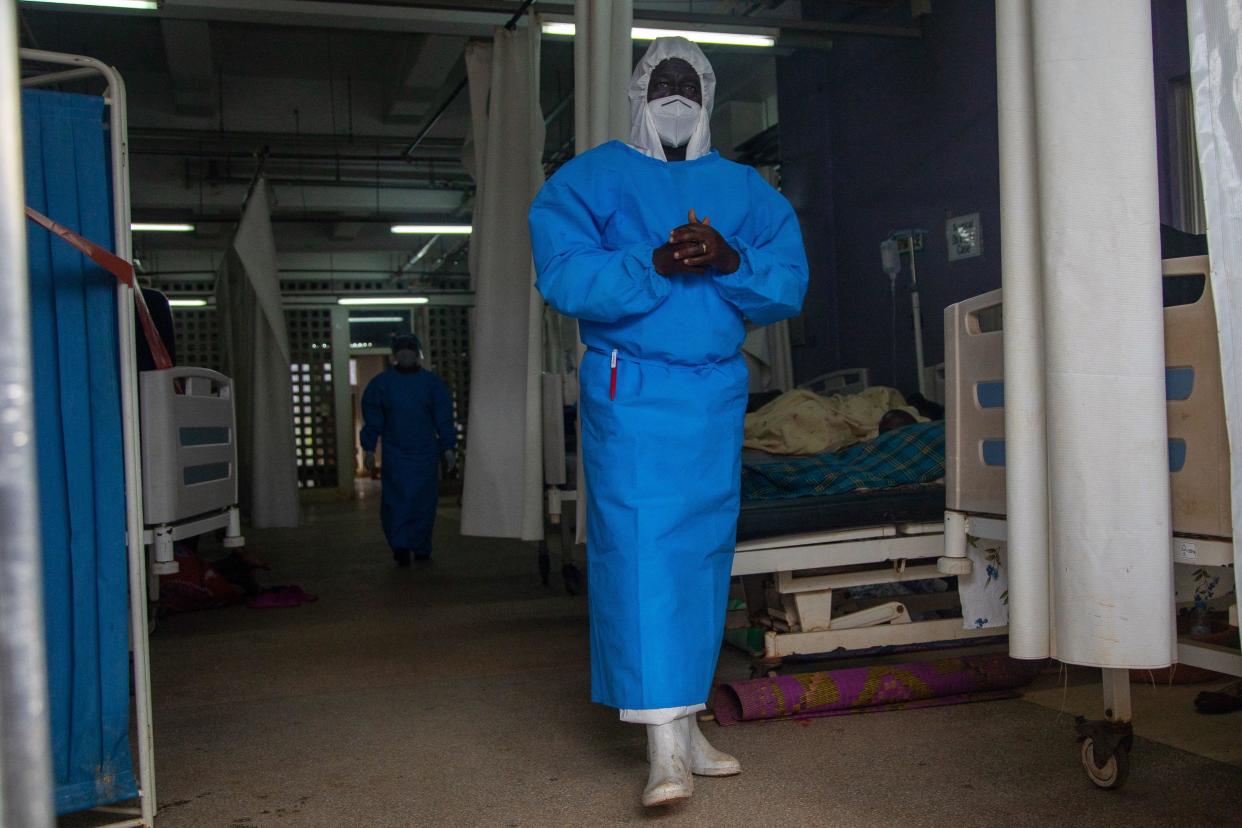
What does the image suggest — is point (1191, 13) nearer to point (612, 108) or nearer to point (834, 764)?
point (834, 764)

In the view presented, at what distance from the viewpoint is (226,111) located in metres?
11.4

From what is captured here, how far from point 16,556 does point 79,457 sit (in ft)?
6.27

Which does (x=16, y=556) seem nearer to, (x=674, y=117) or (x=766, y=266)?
(x=766, y=266)

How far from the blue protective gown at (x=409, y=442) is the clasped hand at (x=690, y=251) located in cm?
547

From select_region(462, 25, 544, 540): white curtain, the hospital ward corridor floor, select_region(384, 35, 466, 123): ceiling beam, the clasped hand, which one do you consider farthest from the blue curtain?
select_region(384, 35, 466, 123): ceiling beam

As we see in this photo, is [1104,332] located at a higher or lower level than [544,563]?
higher

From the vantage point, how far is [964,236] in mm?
6566

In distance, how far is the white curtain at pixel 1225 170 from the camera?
1.93m

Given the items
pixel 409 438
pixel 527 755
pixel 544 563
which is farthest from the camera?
pixel 409 438

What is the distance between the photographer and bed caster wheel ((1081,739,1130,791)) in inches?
93.7

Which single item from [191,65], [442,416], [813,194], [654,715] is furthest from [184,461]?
[191,65]

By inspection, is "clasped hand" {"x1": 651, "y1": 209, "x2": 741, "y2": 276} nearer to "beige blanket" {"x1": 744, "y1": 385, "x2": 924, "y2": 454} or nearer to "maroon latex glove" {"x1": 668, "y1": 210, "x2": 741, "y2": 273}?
"maroon latex glove" {"x1": 668, "y1": 210, "x2": 741, "y2": 273}

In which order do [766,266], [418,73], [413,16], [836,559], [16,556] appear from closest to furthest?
[16,556]
[766,266]
[836,559]
[413,16]
[418,73]

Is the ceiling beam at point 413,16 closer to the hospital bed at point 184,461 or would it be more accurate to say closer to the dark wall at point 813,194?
the dark wall at point 813,194
